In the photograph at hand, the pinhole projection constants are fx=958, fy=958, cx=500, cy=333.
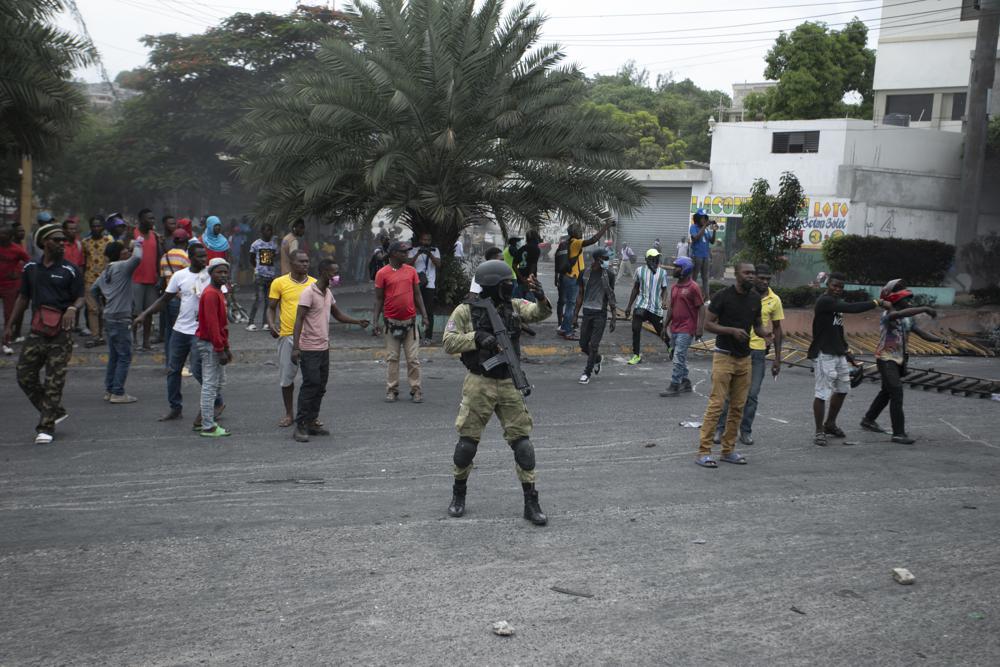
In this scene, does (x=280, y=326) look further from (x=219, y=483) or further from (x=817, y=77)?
(x=817, y=77)

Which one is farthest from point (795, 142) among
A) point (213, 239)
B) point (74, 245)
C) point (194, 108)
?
point (74, 245)

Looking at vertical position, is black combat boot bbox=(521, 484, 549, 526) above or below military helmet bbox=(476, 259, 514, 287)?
below

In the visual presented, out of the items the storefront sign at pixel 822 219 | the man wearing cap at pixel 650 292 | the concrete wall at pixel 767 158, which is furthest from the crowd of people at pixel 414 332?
the concrete wall at pixel 767 158

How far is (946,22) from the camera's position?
38.3m

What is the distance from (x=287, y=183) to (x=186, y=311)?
7.13 meters

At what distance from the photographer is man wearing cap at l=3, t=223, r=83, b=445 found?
28.5 ft

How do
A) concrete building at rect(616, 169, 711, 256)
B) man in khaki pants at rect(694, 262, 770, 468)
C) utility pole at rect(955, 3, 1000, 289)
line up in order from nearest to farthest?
1. man in khaki pants at rect(694, 262, 770, 468)
2. utility pole at rect(955, 3, 1000, 289)
3. concrete building at rect(616, 169, 711, 256)

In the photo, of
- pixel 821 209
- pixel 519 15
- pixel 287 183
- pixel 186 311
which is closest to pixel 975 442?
pixel 186 311

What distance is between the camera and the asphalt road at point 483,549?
467cm

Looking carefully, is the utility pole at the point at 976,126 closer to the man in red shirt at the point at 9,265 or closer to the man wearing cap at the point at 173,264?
the man wearing cap at the point at 173,264

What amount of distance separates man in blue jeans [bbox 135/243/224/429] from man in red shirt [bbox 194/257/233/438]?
41cm

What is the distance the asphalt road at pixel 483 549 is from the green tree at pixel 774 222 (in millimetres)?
10621

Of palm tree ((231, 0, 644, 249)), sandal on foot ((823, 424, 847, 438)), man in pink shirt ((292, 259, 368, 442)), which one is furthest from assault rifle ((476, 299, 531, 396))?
palm tree ((231, 0, 644, 249))

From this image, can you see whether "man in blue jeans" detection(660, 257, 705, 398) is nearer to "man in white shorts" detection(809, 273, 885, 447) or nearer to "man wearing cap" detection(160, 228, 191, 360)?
"man in white shorts" detection(809, 273, 885, 447)
